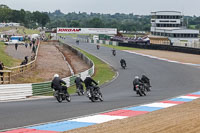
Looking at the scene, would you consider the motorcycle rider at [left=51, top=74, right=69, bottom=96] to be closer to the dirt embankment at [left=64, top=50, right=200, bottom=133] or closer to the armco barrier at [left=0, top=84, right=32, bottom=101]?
the armco barrier at [left=0, top=84, right=32, bottom=101]

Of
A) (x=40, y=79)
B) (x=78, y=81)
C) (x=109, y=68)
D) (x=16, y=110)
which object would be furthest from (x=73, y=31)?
(x=16, y=110)

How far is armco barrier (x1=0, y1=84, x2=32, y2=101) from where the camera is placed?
75.2 ft

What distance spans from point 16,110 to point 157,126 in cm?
610

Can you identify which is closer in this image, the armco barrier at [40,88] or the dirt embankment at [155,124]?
the dirt embankment at [155,124]

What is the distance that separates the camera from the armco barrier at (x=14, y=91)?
75.2 feet

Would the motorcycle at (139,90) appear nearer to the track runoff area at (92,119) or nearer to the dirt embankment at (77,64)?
the track runoff area at (92,119)

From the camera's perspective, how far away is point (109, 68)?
4716cm

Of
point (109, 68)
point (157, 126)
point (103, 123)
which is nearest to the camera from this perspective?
point (157, 126)

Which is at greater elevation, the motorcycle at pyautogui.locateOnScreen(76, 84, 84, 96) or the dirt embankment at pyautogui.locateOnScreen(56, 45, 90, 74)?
the motorcycle at pyautogui.locateOnScreen(76, 84, 84, 96)

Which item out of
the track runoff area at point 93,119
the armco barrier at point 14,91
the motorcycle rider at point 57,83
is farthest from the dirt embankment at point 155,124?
the armco barrier at point 14,91

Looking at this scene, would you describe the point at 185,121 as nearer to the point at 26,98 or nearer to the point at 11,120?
the point at 11,120

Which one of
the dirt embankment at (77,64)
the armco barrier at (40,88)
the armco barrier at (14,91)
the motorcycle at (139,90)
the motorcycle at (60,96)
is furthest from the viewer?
the dirt embankment at (77,64)

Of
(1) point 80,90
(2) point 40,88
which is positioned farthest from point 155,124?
(2) point 40,88

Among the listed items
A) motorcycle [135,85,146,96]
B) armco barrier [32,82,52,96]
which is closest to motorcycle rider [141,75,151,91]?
motorcycle [135,85,146,96]
